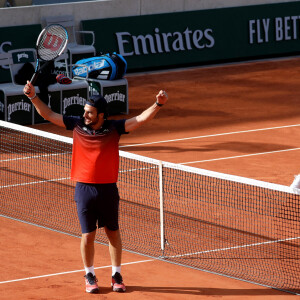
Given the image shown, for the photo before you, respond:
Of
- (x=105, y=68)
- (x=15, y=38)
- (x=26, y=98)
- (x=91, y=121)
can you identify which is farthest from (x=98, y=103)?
(x=15, y=38)

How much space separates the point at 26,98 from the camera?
16.7 m

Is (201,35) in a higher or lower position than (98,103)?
higher

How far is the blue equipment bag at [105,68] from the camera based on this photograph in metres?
17.6

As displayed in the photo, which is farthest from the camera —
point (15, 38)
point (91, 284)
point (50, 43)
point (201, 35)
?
point (201, 35)

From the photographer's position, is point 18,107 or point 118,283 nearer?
point 118,283

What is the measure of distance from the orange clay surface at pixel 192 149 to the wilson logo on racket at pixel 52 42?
7.65 feet

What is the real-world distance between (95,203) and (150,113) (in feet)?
3.45

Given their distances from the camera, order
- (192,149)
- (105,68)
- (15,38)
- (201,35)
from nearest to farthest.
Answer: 1. (192,149)
2. (105,68)
3. (15,38)
4. (201,35)

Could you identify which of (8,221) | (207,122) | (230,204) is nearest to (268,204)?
(230,204)

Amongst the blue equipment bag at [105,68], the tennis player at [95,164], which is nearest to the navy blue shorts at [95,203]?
the tennis player at [95,164]

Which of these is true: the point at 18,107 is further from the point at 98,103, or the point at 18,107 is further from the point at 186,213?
Result: the point at 98,103

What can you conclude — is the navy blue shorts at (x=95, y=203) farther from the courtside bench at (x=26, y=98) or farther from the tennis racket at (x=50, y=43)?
the courtside bench at (x=26, y=98)

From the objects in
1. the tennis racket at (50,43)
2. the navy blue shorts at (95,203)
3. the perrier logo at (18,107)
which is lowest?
the navy blue shorts at (95,203)

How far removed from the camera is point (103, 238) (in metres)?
10.1
